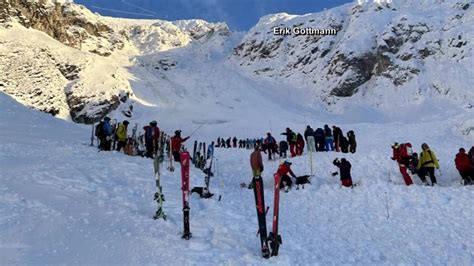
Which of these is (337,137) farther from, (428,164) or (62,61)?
(62,61)

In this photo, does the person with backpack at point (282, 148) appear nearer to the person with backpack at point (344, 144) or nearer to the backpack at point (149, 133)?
the person with backpack at point (344, 144)

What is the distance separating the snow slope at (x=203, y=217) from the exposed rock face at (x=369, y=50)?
181 ft

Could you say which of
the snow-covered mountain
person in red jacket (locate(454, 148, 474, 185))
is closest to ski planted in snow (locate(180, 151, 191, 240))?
person in red jacket (locate(454, 148, 474, 185))

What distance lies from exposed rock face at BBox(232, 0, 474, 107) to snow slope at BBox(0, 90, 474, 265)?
5514cm

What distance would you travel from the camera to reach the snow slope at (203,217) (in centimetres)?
782

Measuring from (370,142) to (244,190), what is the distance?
1735 centimetres

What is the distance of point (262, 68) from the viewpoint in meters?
97.1

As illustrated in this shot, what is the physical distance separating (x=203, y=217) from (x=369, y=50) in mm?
78932

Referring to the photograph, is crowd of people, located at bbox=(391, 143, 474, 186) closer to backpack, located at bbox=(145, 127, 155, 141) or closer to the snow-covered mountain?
backpack, located at bbox=(145, 127, 155, 141)

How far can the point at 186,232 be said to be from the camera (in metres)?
8.84

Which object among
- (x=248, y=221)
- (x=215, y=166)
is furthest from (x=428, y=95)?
(x=248, y=221)

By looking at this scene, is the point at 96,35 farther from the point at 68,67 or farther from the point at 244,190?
the point at 244,190

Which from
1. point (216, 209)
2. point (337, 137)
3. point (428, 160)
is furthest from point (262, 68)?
point (216, 209)

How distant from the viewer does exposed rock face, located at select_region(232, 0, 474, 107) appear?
242 ft
